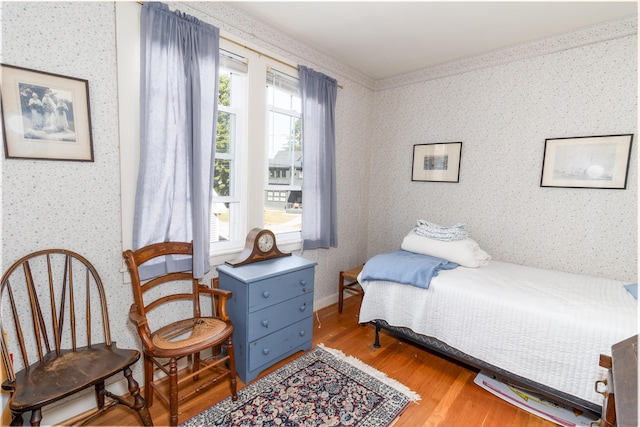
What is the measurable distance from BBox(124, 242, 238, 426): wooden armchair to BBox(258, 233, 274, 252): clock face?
52 centimetres

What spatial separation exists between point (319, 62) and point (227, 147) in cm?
131

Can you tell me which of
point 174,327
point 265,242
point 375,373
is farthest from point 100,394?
point 375,373

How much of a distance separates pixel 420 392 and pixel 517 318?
79 centimetres

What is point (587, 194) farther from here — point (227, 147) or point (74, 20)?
point (74, 20)

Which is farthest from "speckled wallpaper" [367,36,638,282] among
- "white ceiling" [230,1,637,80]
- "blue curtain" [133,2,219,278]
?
"blue curtain" [133,2,219,278]

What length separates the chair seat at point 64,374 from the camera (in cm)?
122

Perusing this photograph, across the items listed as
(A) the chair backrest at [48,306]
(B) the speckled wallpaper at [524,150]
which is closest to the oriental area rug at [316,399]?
(A) the chair backrest at [48,306]

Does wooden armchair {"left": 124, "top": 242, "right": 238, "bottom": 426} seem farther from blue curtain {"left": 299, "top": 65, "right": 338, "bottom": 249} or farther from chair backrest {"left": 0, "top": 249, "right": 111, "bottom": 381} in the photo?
blue curtain {"left": 299, "top": 65, "right": 338, "bottom": 249}

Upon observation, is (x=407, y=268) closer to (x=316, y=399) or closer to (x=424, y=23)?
(x=316, y=399)

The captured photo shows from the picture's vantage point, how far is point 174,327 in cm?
187

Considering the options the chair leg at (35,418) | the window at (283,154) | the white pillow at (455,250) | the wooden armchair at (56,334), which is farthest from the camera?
the window at (283,154)

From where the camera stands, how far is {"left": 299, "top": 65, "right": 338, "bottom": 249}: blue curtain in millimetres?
2791

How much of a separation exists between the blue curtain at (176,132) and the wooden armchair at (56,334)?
1.08 ft

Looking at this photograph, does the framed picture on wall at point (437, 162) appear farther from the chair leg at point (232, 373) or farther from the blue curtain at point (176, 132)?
the chair leg at point (232, 373)
